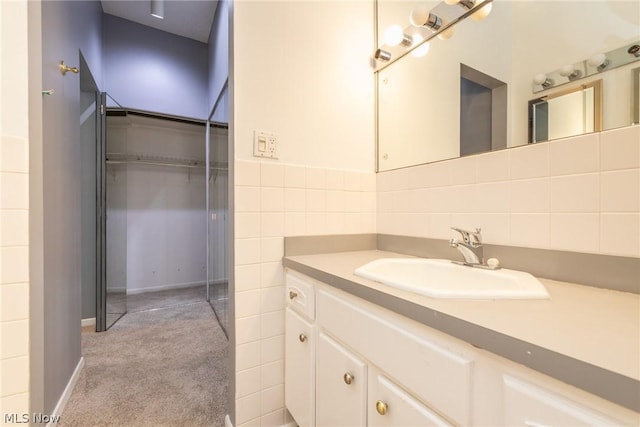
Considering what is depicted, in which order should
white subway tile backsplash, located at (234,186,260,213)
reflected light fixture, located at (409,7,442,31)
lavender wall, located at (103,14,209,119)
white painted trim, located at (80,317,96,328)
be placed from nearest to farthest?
white subway tile backsplash, located at (234,186,260,213) < reflected light fixture, located at (409,7,442,31) < white painted trim, located at (80,317,96,328) < lavender wall, located at (103,14,209,119)

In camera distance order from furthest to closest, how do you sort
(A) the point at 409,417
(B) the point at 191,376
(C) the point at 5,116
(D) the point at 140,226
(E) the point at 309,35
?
1. (D) the point at 140,226
2. (B) the point at 191,376
3. (E) the point at 309,35
4. (C) the point at 5,116
5. (A) the point at 409,417

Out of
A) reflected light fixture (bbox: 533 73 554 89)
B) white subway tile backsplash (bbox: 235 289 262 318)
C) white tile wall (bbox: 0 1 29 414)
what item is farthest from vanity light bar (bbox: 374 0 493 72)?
white tile wall (bbox: 0 1 29 414)

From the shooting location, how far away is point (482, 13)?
1.08m

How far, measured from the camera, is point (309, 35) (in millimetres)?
1300

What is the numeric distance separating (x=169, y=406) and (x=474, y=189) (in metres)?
1.76

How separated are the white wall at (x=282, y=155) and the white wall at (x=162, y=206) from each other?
7.90 feet

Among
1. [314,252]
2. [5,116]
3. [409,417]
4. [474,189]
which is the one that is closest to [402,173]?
[474,189]

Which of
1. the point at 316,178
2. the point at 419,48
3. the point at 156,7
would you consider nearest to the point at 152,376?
the point at 316,178

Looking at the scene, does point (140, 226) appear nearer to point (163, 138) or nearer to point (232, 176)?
point (163, 138)

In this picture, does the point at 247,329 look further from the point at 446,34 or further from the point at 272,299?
the point at 446,34

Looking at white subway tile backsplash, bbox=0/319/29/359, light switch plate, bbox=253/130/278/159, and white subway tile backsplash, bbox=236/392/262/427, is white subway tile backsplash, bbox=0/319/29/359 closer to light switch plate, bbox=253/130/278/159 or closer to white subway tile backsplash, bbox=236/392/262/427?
white subway tile backsplash, bbox=236/392/262/427

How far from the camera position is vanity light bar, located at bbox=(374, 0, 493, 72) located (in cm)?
112

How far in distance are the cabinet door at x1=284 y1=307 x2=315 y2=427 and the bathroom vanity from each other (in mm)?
19

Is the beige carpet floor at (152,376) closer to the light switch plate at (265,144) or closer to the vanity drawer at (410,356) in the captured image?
the vanity drawer at (410,356)
